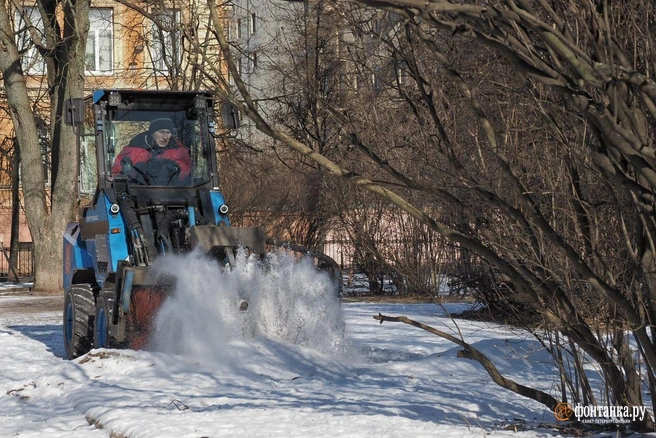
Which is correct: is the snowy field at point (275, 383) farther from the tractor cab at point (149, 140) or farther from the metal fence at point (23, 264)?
the metal fence at point (23, 264)

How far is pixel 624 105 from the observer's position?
446cm

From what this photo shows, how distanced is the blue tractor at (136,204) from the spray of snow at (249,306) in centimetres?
28

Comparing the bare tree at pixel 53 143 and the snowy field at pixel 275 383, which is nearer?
the snowy field at pixel 275 383

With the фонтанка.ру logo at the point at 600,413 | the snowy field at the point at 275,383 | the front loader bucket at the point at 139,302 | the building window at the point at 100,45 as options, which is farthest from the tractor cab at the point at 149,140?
the building window at the point at 100,45

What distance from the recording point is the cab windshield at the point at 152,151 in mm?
10766

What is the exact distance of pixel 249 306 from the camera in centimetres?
938

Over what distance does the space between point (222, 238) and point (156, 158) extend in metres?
1.68

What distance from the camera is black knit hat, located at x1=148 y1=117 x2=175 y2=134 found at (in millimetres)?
10859

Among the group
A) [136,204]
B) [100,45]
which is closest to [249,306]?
[136,204]

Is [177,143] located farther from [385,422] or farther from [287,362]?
[385,422]

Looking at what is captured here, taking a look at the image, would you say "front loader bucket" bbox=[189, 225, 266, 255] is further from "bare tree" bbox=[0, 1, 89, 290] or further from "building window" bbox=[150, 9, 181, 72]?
"bare tree" bbox=[0, 1, 89, 290]

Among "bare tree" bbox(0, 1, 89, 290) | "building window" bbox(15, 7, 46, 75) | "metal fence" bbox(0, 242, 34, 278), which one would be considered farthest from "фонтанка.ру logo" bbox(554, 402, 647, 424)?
"metal fence" bbox(0, 242, 34, 278)

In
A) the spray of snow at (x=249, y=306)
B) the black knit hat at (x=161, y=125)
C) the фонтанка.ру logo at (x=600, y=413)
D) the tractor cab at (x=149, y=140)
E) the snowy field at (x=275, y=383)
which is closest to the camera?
the фонтанка.ру logo at (x=600, y=413)

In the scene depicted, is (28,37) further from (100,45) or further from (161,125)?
(161,125)
